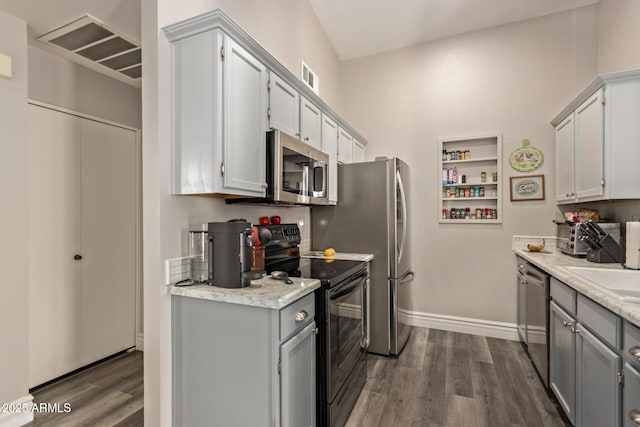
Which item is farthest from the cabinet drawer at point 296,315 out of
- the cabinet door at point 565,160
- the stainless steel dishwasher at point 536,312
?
the cabinet door at point 565,160

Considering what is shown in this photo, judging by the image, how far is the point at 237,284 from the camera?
1534mm

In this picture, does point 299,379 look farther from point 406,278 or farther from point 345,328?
point 406,278

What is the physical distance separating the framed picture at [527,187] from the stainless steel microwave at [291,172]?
2.21 metres

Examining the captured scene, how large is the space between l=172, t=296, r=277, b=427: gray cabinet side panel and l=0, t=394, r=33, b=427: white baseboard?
120 centimetres

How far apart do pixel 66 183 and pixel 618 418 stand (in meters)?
3.83

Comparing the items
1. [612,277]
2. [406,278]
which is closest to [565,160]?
[612,277]

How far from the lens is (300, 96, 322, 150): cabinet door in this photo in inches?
94.0

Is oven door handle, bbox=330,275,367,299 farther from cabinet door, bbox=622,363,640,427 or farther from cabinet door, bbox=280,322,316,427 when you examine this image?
cabinet door, bbox=622,363,640,427

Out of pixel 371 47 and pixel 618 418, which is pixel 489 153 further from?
pixel 618 418

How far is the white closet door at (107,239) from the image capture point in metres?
2.75

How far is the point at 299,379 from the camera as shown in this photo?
5.01 ft

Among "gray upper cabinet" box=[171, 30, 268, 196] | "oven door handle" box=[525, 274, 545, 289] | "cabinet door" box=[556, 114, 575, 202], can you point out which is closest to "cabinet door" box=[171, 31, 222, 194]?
"gray upper cabinet" box=[171, 30, 268, 196]

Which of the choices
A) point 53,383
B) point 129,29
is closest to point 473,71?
point 129,29

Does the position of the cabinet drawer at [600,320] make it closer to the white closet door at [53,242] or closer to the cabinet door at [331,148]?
the cabinet door at [331,148]
